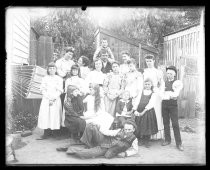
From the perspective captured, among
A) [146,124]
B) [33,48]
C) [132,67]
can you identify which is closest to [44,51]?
[33,48]

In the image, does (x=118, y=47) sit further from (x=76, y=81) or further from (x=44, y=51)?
(x=44, y=51)

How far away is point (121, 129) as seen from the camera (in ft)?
17.5

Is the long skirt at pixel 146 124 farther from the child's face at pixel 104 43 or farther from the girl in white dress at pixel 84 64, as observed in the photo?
the child's face at pixel 104 43

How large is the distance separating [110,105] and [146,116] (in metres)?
0.69

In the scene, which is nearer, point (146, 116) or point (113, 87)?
point (146, 116)

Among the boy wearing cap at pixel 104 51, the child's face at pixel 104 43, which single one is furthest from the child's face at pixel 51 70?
the child's face at pixel 104 43

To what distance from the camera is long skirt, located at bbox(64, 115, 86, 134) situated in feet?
17.4

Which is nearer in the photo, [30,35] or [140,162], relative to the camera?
[140,162]

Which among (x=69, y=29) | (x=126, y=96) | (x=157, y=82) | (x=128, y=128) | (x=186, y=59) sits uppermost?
(x=69, y=29)

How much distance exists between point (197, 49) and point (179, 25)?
0.59 metres

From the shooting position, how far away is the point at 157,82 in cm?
549
